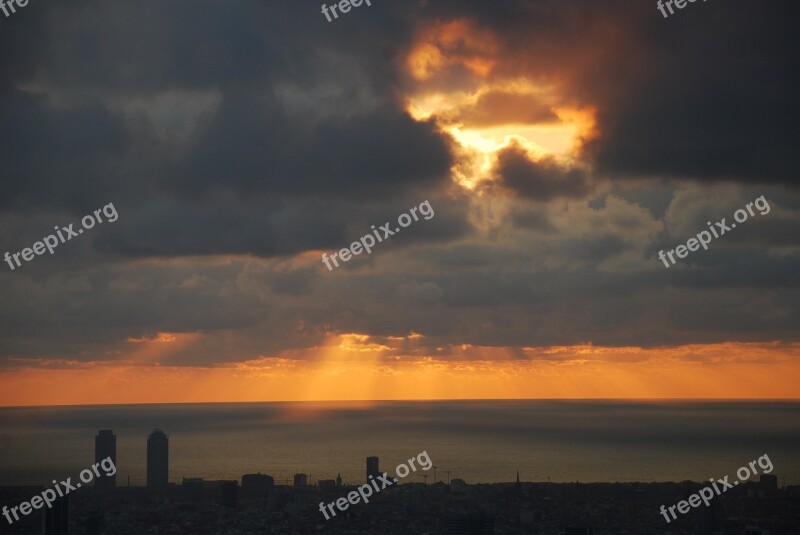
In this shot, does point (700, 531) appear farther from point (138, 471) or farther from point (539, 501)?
point (138, 471)

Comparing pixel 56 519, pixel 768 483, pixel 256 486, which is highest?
pixel 256 486

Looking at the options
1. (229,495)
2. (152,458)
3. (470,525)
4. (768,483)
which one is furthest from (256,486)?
(768,483)

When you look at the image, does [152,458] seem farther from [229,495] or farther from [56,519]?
[56,519]

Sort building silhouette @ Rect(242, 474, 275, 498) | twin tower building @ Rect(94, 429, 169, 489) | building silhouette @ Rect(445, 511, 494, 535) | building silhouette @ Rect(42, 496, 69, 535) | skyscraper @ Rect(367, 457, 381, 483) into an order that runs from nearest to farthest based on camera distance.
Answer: building silhouette @ Rect(42, 496, 69, 535)
building silhouette @ Rect(445, 511, 494, 535)
building silhouette @ Rect(242, 474, 275, 498)
twin tower building @ Rect(94, 429, 169, 489)
skyscraper @ Rect(367, 457, 381, 483)

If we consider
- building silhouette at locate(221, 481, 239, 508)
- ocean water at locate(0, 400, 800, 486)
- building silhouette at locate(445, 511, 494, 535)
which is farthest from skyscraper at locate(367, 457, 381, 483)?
building silhouette at locate(445, 511, 494, 535)

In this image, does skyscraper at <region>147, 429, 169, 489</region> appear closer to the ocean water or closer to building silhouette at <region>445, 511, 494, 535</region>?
the ocean water

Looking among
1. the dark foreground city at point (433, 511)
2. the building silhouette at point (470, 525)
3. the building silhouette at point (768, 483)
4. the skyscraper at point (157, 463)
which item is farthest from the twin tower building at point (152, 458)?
the building silhouette at point (768, 483)

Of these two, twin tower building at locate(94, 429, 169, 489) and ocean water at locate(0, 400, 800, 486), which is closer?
twin tower building at locate(94, 429, 169, 489)
